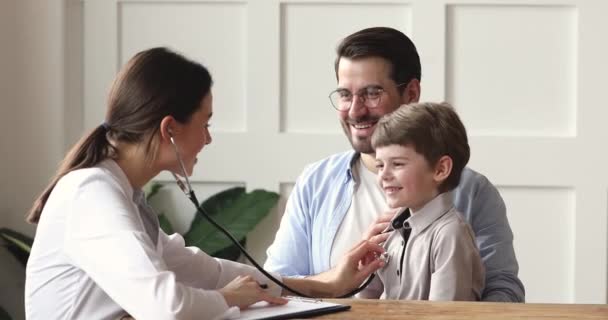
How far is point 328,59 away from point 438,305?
5.86 feet

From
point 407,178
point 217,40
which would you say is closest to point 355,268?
point 407,178

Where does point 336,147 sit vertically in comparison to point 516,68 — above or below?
below

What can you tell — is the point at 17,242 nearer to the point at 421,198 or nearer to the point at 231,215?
the point at 231,215

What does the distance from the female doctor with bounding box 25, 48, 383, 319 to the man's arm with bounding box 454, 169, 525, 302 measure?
624 mm

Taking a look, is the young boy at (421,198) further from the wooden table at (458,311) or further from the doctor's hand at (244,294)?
the doctor's hand at (244,294)

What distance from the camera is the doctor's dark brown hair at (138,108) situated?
1.81 meters

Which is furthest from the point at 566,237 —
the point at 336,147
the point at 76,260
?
the point at 76,260

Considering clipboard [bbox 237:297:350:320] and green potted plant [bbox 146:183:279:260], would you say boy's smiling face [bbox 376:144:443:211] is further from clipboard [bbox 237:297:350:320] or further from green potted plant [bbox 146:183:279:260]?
green potted plant [bbox 146:183:279:260]

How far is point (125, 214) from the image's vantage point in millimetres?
1654

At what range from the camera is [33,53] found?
11.5 feet

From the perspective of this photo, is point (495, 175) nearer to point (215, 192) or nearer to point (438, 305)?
point (215, 192)

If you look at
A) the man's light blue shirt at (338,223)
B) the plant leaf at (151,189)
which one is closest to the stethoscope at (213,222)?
the man's light blue shirt at (338,223)

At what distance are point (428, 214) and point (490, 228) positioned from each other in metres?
0.19

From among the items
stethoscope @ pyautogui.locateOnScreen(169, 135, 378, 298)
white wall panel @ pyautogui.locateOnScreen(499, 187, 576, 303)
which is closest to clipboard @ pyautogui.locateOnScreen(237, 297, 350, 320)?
stethoscope @ pyautogui.locateOnScreen(169, 135, 378, 298)
